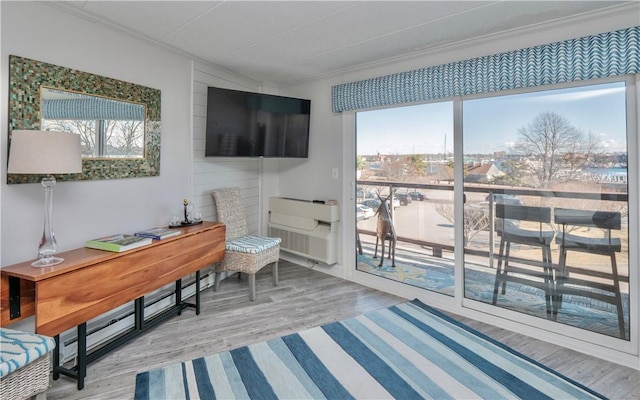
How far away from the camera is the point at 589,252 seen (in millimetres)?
2359

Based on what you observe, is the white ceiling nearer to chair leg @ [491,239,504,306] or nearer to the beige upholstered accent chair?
the beige upholstered accent chair

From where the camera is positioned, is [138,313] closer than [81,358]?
No

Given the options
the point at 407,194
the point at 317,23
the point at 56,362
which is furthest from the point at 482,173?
the point at 56,362

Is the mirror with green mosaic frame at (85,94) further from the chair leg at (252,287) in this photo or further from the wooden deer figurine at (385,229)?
the wooden deer figurine at (385,229)

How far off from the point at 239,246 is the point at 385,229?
1.51 metres

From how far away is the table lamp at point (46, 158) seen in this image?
172 cm

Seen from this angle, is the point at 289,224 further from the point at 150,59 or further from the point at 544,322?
the point at 544,322

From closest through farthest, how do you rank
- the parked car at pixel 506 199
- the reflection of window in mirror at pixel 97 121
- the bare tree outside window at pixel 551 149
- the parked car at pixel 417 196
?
the reflection of window in mirror at pixel 97 121, the bare tree outside window at pixel 551 149, the parked car at pixel 506 199, the parked car at pixel 417 196

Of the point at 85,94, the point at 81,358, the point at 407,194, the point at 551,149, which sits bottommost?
the point at 81,358

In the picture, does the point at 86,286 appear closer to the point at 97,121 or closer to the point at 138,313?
the point at 138,313

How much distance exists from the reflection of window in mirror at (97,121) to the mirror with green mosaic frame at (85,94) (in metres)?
0.03

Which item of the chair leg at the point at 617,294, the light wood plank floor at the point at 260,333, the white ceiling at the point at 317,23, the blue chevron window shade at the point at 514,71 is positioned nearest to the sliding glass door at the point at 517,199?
the chair leg at the point at 617,294

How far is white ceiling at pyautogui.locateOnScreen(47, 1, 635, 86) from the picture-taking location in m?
2.11

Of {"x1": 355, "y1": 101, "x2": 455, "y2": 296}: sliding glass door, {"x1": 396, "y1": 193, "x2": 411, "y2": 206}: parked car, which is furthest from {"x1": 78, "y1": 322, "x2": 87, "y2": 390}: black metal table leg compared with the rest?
{"x1": 396, "y1": 193, "x2": 411, "y2": 206}: parked car
